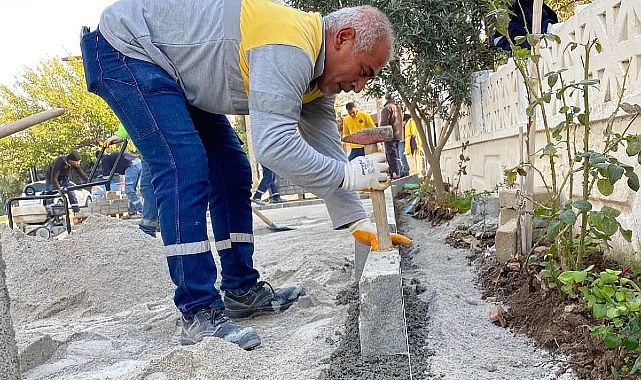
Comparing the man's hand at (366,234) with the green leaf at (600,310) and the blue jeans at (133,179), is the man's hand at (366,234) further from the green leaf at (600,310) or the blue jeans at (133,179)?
the blue jeans at (133,179)

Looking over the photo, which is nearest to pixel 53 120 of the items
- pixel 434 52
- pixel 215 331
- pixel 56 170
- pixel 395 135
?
pixel 56 170

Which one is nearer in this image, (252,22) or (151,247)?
(252,22)

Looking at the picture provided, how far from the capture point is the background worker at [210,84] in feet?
6.35

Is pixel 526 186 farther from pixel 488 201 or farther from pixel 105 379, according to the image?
pixel 105 379

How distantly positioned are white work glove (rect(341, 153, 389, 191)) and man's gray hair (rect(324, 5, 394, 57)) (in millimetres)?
384

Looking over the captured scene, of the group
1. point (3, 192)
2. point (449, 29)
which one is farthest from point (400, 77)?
point (3, 192)

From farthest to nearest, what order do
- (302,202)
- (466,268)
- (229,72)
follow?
1. (302,202)
2. (466,268)
3. (229,72)

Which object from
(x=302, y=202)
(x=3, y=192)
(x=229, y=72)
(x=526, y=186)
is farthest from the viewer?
(x=3, y=192)

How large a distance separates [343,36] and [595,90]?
A: 4.27ft

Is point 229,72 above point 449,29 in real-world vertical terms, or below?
below

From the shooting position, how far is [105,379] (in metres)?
1.94

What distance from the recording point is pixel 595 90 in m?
2.68

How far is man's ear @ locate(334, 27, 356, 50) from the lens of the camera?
6.68 ft

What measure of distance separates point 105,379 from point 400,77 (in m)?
4.32
